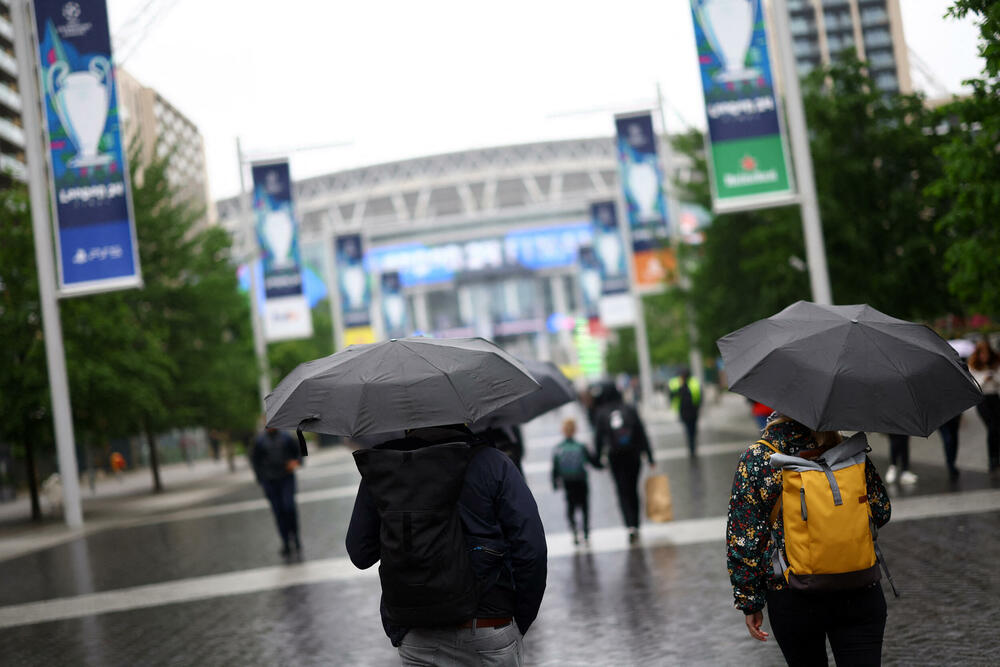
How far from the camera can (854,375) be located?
389 cm

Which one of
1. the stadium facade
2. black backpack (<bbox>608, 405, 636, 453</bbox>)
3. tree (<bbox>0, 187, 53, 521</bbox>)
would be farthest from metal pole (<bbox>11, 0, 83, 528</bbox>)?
the stadium facade

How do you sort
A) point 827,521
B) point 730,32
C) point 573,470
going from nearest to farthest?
point 827,521
point 573,470
point 730,32

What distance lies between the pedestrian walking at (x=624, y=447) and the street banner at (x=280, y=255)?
1982 centimetres

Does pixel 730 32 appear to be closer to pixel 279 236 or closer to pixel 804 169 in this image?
pixel 804 169

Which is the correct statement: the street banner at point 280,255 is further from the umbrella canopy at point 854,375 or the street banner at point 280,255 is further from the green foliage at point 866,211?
the umbrella canopy at point 854,375

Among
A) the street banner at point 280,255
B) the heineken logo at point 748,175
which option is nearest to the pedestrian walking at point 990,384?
the heineken logo at point 748,175

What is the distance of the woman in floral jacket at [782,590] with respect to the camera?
3.87 m

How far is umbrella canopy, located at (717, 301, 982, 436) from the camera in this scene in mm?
3826

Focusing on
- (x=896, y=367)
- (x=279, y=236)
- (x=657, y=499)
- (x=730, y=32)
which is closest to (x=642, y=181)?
(x=279, y=236)

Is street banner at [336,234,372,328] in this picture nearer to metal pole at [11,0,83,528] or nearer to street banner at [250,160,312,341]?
street banner at [250,160,312,341]

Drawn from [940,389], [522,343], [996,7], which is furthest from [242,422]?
[522,343]

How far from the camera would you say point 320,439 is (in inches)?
2082

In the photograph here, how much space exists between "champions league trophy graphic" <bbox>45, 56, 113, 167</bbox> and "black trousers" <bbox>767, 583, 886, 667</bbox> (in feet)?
57.1

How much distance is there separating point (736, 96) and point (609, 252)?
2650 cm
